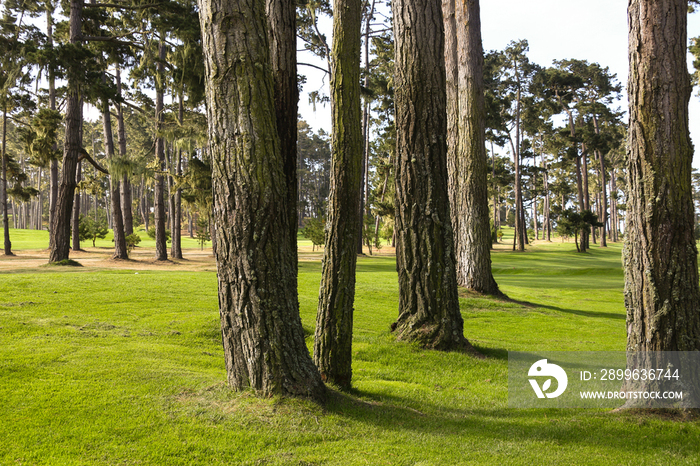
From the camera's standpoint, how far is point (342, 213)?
4648 millimetres

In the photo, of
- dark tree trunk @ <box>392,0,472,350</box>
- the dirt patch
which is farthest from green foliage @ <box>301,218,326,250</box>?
dark tree trunk @ <box>392,0,472,350</box>

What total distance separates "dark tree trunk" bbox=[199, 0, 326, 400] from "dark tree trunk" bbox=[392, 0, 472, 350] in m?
2.87

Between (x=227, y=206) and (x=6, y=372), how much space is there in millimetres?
2769

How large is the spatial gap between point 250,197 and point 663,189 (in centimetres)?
344

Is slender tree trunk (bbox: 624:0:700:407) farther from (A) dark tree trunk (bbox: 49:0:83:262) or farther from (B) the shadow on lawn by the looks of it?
(A) dark tree trunk (bbox: 49:0:83:262)

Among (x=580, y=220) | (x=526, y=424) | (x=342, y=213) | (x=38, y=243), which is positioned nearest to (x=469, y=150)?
(x=342, y=213)

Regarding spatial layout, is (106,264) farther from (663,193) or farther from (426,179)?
(663,193)

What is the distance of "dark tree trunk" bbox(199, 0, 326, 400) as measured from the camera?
371 cm

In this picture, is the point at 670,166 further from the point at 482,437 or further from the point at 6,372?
the point at 6,372

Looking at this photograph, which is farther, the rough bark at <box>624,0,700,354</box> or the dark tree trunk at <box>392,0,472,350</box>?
the dark tree trunk at <box>392,0,472,350</box>

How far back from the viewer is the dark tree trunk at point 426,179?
6.34 m

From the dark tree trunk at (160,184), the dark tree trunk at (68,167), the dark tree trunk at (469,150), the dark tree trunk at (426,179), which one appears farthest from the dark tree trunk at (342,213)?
the dark tree trunk at (160,184)

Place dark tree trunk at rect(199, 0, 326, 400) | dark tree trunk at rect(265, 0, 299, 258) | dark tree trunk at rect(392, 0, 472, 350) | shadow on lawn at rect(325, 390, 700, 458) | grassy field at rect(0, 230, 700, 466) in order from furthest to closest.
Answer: dark tree trunk at rect(392, 0, 472, 350)
dark tree trunk at rect(265, 0, 299, 258)
dark tree trunk at rect(199, 0, 326, 400)
shadow on lawn at rect(325, 390, 700, 458)
grassy field at rect(0, 230, 700, 466)

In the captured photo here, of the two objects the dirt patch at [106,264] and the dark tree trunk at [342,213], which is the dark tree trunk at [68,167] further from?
the dark tree trunk at [342,213]
